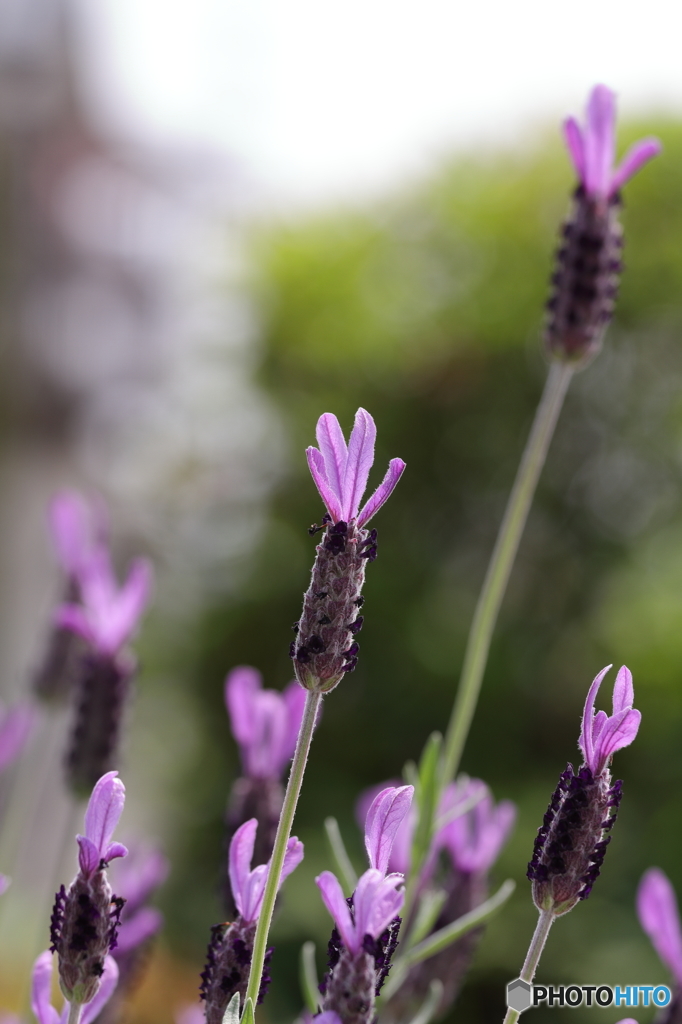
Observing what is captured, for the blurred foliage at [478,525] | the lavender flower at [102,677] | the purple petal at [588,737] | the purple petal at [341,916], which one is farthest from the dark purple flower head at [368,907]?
the blurred foliage at [478,525]

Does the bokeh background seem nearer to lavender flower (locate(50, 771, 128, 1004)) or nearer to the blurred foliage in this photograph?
the blurred foliage

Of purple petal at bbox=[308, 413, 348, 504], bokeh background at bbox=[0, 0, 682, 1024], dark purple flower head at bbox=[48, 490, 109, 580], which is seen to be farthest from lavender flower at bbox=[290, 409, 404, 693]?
bokeh background at bbox=[0, 0, 682, 1024]

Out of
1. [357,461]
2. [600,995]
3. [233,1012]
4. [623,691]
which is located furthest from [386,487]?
[600,995]

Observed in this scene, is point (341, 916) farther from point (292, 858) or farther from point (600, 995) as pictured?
point (600, 995)

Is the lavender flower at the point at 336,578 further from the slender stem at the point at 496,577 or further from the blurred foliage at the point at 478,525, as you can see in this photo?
the blurred foliage at the point at 478,525

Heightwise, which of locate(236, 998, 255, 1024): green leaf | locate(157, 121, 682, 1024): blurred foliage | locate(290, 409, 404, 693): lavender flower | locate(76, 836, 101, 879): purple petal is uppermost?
locate(157, 121, 682, 1024): blurred foliage

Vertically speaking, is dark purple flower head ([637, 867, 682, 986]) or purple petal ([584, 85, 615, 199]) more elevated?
purple petal ([584, 85, 615, 199])

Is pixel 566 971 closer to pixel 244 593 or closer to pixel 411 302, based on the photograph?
pixel 244 593
